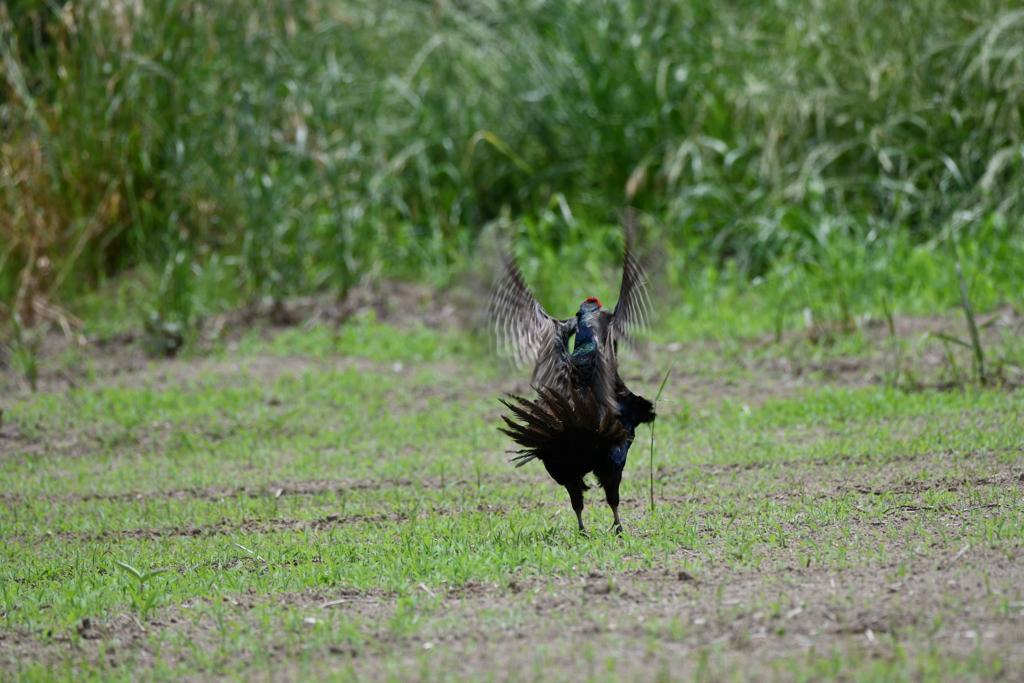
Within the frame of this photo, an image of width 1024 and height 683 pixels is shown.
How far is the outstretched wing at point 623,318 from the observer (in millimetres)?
4238

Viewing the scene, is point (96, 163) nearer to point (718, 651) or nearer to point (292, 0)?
point (292, 0)

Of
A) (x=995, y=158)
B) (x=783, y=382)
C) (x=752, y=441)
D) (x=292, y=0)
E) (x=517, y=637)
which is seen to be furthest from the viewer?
(x=292, y=0)

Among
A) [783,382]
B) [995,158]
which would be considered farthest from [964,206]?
[783,382]

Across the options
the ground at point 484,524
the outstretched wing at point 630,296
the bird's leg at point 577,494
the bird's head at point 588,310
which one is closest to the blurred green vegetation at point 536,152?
the ground at point 484,524

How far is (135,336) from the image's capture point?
8.93 meters

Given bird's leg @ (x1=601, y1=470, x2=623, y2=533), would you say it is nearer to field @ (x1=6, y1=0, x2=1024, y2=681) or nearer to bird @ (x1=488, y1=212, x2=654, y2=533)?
bird @ (x1=488, y1=212, x2=654, y2=533)

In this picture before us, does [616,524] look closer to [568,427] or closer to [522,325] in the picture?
[568,427]

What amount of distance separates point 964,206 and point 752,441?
4.63 m

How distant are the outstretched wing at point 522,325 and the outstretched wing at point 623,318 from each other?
19 cm

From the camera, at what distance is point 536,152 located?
37.0ft

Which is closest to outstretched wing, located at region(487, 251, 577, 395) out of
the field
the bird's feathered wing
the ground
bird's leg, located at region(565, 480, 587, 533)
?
the bird's feathered wing

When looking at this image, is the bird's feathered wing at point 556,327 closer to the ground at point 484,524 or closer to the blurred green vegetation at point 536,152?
the ground at point 484,524

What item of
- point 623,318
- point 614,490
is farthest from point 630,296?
point 614,490

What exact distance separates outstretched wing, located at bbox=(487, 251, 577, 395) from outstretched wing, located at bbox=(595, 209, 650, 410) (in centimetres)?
19
